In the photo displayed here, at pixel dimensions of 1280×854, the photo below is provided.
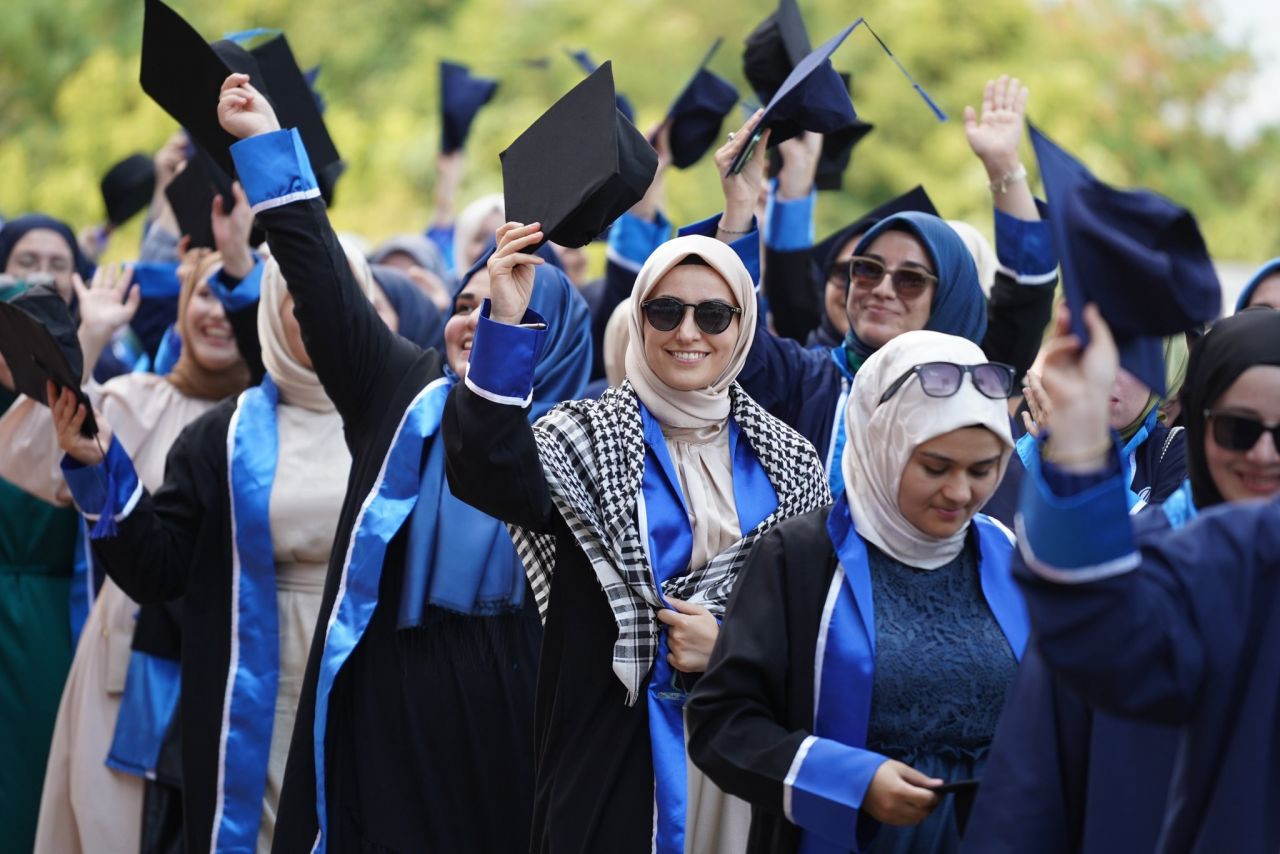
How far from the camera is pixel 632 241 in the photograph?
5965 millimetres

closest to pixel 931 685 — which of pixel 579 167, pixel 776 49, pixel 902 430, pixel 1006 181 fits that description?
pixel 902 430

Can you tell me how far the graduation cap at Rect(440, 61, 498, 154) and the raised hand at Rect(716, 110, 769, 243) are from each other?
4.46 metres

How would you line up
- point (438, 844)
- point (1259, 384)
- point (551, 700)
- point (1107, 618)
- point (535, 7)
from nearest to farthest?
point (1107, 618) → point (1259, 384) → point (551, 700) → point (438, 844) → point (535, 7)

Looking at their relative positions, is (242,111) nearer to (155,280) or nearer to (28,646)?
(28,646)

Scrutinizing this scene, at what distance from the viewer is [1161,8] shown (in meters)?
23.7

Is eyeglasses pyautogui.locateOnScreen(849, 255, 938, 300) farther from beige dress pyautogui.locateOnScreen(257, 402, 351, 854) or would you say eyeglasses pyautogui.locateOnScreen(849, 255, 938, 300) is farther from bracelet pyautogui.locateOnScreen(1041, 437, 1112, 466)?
bracelet pyautogui.locateOnScreen(1041, 437, 1112, 466)

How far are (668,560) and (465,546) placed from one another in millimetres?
829

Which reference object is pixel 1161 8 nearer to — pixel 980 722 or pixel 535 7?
pixel 535 7

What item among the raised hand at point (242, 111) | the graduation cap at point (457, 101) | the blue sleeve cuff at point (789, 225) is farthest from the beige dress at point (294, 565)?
the graduation cap at point (457, 101)

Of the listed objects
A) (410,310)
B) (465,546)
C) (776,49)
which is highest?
(776,49)

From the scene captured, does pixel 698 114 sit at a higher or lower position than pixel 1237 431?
higher

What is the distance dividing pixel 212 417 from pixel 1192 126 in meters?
20.6

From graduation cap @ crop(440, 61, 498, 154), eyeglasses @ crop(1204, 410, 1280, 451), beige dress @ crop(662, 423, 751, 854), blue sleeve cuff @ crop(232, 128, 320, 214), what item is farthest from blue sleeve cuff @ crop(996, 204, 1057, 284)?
graduation cap @ crop(440, 61, 498, 154)

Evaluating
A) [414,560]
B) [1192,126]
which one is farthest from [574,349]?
[1192,126]
